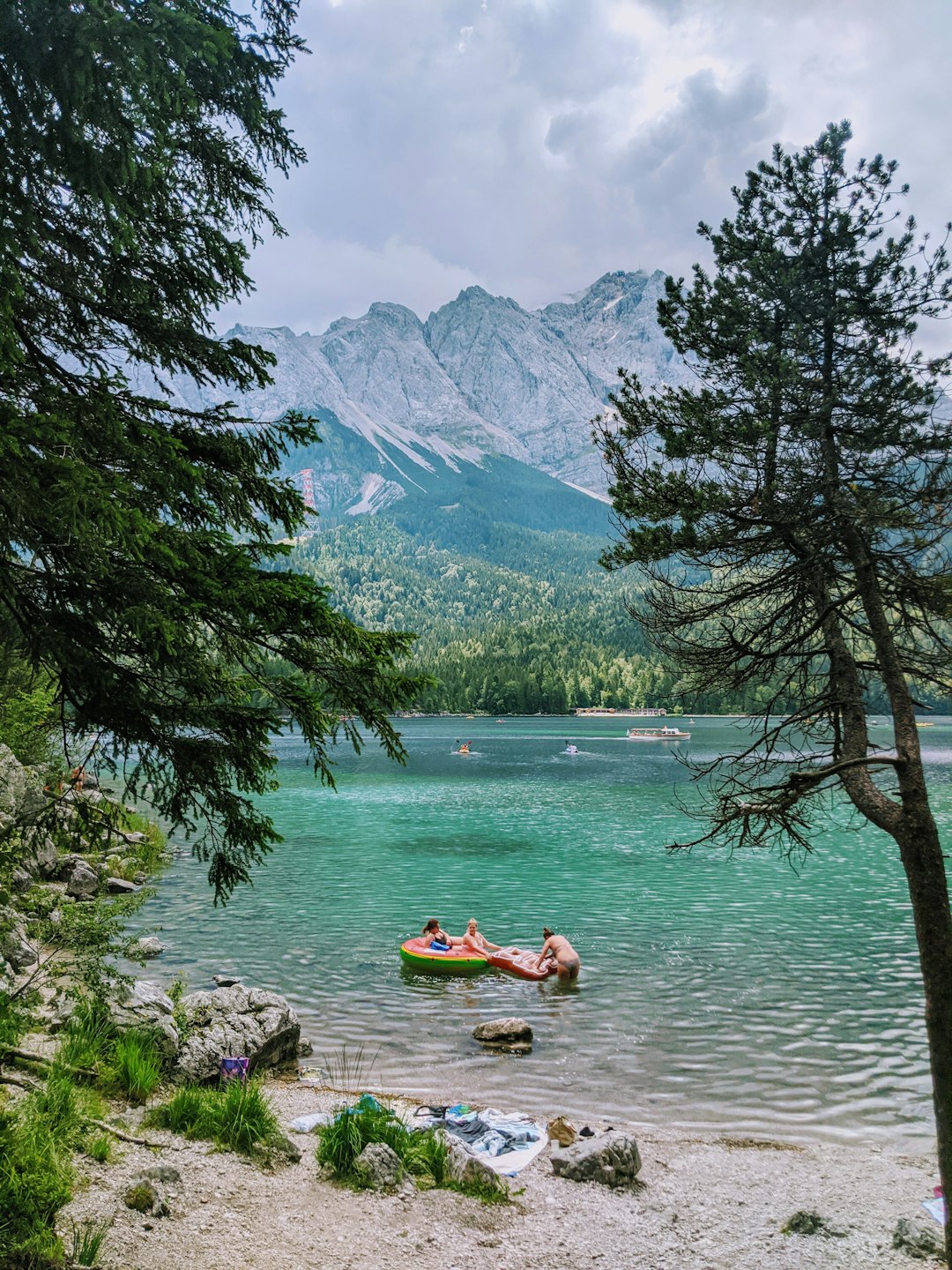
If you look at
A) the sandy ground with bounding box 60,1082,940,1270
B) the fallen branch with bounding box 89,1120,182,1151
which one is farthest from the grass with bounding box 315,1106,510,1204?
the fallen branch with bounding box 89,1120,182,1151

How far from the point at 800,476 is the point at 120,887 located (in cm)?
2485

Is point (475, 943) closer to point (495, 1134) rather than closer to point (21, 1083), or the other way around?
point (495, 1134)

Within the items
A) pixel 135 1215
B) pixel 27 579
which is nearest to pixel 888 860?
pixel 135 1215

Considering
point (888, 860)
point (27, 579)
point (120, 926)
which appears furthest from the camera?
point (888, 860)

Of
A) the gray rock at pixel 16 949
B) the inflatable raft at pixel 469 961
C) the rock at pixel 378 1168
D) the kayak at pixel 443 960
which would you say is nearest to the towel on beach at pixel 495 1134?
the rock at pixel 378 1168

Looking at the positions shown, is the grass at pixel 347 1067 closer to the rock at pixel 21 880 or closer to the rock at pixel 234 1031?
the rock at pixel 234 1031

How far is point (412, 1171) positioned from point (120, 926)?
4.75 m

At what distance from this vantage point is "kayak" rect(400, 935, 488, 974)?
18516 mm

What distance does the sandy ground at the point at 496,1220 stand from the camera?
21.8ft

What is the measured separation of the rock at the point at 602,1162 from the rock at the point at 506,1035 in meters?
4.79

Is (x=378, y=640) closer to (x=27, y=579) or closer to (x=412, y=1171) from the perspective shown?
(x=27, y=579)

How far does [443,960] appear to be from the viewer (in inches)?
730

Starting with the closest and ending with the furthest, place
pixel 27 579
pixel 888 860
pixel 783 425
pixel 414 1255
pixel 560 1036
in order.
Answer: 1. pixel 27 579
2. pixel 414 1255
3. pixel 783 425
4. pixel 560 1036
5. pixel 888 860

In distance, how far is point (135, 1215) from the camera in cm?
667
